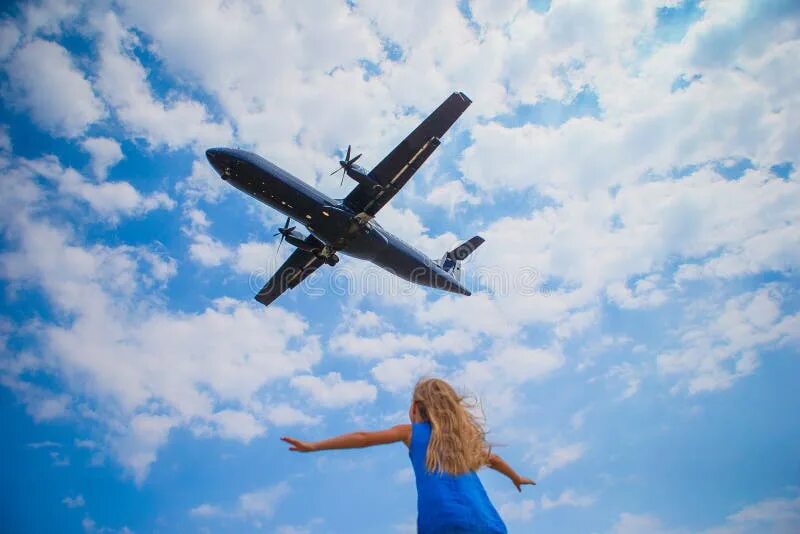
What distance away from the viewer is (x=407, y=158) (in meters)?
24.3

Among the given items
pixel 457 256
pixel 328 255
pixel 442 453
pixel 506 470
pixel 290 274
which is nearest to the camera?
pixel 442 453

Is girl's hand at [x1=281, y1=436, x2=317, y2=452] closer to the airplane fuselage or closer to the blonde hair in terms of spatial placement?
the blonde hair

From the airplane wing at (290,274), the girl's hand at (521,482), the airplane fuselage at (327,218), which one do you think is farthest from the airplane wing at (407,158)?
the girl's hand at (521,482)

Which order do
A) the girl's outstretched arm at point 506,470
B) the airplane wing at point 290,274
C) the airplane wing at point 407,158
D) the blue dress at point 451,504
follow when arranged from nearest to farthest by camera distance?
the blue dress at point 451,504
the girl's outstretched arm at point 506,470
the airplane wing at point 407,158
the airplane wing at point 290,274

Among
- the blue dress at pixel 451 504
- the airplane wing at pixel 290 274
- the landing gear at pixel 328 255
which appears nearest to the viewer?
the blue dress at pixel 451 504

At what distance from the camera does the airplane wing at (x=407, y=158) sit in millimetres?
23188

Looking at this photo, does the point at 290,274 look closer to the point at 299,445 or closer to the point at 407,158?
the point at 407,158

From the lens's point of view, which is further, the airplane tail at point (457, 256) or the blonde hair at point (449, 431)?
the airplane tail at point (457, 256)

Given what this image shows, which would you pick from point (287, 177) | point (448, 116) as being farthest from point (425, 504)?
point (448, 116)

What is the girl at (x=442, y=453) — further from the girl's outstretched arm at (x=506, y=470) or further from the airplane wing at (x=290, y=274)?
the airplane wing at (x=290, y=274)

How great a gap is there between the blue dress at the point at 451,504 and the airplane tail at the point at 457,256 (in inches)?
1136

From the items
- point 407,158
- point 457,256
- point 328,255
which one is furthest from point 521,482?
point 457,256

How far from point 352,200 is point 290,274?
8.20 meters

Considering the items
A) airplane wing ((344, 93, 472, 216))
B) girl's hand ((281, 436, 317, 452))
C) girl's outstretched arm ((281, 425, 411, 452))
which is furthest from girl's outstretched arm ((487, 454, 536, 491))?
airplane wing ((344, 93, 472, 216))
